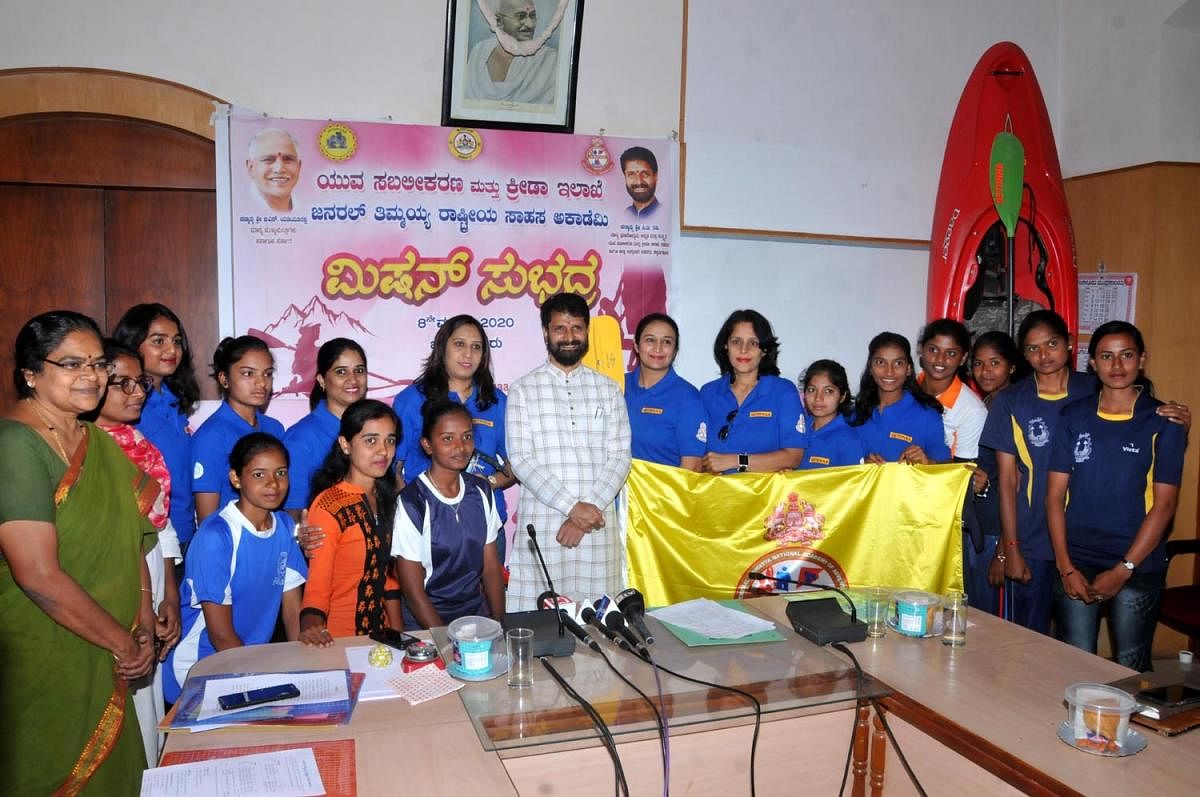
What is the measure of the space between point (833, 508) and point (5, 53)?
371 centimetres

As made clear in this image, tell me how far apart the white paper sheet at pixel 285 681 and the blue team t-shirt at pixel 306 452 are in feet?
3.84

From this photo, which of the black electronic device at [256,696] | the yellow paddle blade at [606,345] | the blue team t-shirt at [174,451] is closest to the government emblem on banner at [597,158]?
the yellow paddle blade at [606,345]

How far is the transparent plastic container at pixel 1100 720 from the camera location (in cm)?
159

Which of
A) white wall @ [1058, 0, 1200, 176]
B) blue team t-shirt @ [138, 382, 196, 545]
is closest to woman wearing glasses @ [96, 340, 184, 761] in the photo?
blue team t-shirt @ [138, 382, 196, 545]

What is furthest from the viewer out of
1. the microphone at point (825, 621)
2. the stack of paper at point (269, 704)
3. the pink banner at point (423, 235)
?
the pink banner at point (423, 235)

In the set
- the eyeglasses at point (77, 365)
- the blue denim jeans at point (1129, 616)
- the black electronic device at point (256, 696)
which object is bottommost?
the blue denim jeans at point (1129, 616)

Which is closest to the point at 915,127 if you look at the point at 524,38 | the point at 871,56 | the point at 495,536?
the point at 871,56

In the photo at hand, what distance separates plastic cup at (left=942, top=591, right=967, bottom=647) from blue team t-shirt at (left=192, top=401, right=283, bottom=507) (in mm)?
2214

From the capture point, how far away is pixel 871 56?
4.62m

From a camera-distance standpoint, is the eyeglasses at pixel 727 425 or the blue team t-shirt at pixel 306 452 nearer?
the blue team t-shirt at pixel 306 452

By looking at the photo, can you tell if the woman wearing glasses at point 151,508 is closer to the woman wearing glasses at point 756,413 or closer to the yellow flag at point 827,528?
the yellow flag at point 827,528

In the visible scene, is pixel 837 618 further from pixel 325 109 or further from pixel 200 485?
pixel 325 109

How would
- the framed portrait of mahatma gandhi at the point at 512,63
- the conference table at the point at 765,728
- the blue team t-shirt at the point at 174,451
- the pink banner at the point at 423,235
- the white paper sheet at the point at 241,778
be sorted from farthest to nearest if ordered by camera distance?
the framed portrait of mahatma gandhi at the point at 512,63, the pink banner at the point at 423,235, the blue team t-shirt at the point at 174,451, the conference table at the point at 765,728, the white paper sheet at the point at 241,778

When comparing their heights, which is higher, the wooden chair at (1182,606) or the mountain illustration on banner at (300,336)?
the mountain illustration on banner at (300,336)
